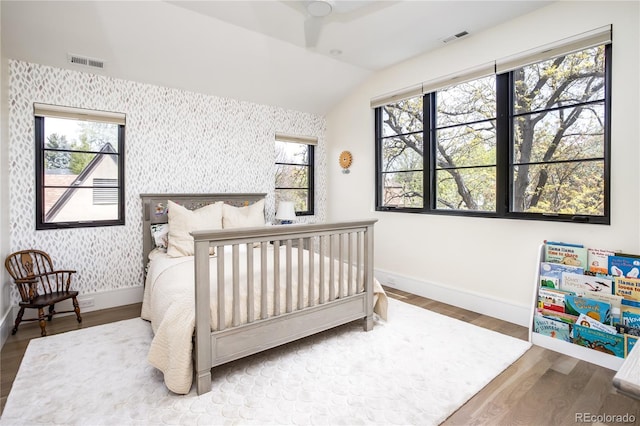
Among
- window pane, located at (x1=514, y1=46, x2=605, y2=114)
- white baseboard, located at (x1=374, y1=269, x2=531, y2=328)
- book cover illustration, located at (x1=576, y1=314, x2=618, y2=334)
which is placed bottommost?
white baseboard, located at (x1=374, y1=269, x2=531, y2=328)

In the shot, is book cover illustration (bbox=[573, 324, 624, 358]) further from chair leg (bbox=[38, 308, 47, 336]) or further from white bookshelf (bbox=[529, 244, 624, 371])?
chair leg (bbox=[38, 308, 47, 336])

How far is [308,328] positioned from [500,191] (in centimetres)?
217

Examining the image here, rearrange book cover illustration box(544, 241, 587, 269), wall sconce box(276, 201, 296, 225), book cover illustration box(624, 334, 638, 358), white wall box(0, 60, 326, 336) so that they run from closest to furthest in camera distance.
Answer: book cover illustration box(624, 334, 638, 358)
book cover illustration box(544, 241, 587, 269)
white wall box(0, 60, 326, 336)
wall sconce box(276, 201, 296, 225)

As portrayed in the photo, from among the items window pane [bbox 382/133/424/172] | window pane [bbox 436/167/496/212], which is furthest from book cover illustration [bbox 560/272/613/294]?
window pane [bbox 382/133/424/172]

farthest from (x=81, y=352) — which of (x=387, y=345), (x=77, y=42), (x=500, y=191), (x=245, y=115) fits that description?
(x=500, y=191)

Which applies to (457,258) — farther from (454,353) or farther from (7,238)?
(7,238)

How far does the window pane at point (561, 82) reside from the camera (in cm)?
251

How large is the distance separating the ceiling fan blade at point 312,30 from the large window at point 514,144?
126cm

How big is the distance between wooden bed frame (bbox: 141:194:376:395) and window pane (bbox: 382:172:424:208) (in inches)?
48.8

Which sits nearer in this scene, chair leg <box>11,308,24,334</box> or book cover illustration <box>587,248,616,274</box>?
book cover illustration <box>587,248,616,274</box>

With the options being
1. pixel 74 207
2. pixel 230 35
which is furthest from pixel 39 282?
pixel 230 35

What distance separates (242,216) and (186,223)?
61 cm

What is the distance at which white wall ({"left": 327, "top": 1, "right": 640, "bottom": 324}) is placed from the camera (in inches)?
91.1

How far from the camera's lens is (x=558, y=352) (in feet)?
7.77
